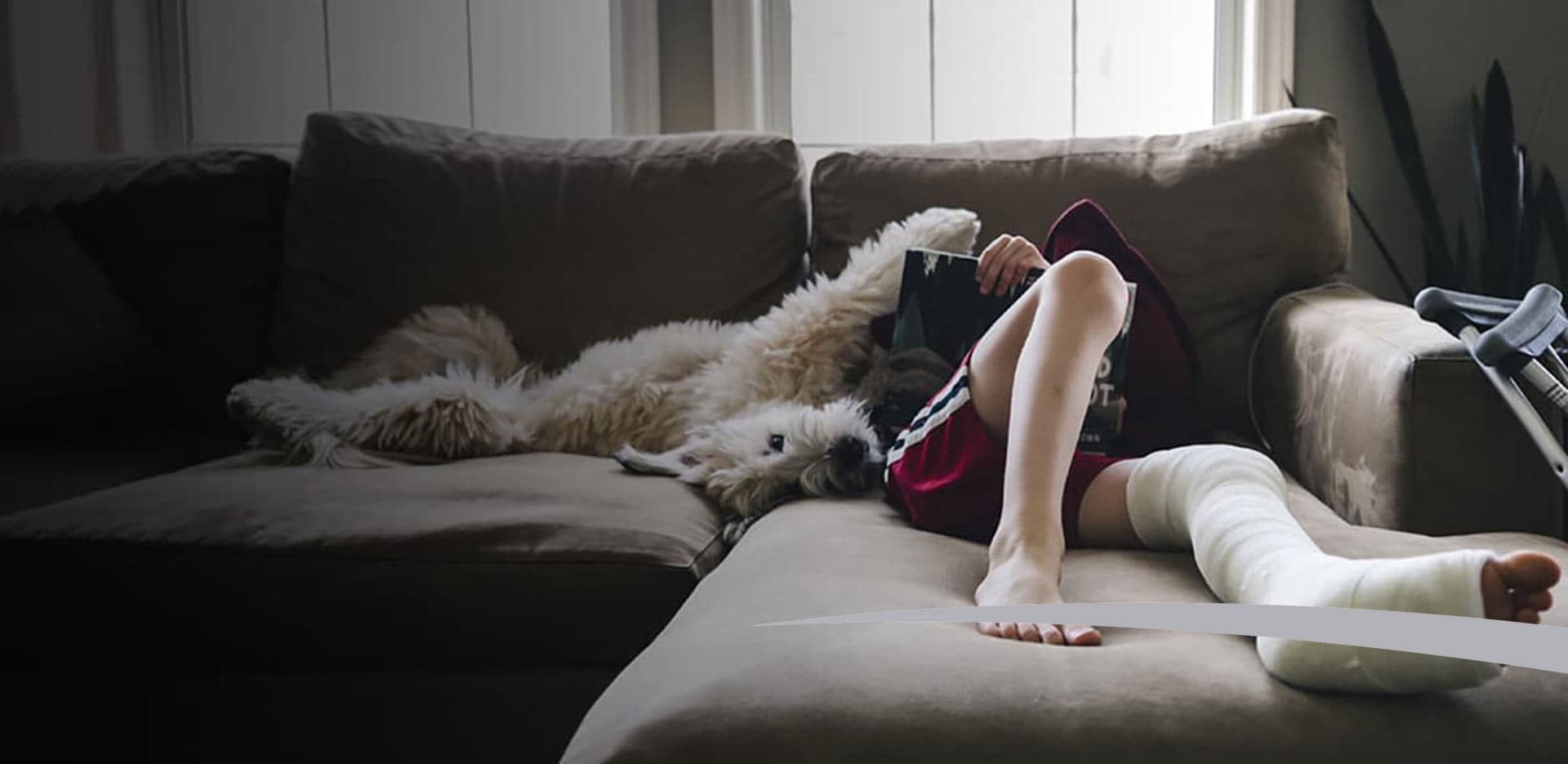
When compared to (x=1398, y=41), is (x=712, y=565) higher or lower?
lower

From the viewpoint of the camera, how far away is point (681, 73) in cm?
277

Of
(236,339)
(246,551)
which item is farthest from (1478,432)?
(236,339)

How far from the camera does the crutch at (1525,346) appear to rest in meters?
1.10

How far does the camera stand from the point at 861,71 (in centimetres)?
280

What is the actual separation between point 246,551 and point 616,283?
0.83 m

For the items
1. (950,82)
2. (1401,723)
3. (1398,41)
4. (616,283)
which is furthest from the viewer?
(950,82)

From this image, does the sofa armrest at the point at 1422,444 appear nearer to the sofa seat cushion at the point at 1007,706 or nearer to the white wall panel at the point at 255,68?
the sofa seat cushion at the point at 1007,706

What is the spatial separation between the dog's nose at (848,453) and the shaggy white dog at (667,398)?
0.03 feet

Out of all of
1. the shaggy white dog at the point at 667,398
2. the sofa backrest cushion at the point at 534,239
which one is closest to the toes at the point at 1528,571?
the shaggy white dog at the point at 667,398

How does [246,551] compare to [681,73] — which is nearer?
[246,551]

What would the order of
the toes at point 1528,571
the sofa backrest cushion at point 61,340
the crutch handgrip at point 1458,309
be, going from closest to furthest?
the toes at point 1528,571, the crutch handgrip at point 1458,309, the sofa backrest cushion at point 61,340

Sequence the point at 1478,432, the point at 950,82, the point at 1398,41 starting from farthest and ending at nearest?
the point at 950,82, the point at 1398,41, the point at 1478,432

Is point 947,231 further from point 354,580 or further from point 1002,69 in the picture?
point 1002,69

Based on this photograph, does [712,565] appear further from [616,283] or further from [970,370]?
[616,283]
